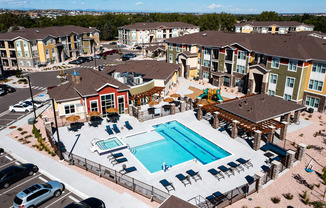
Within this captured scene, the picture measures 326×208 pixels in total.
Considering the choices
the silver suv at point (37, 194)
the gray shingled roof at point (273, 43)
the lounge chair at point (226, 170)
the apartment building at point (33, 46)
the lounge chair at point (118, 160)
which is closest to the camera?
the silver suv at point (37, 194)

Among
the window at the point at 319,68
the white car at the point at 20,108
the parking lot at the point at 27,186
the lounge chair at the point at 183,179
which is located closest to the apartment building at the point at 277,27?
the window at the point at 319,68

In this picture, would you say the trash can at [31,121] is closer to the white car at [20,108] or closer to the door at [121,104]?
the white car at [20,108]

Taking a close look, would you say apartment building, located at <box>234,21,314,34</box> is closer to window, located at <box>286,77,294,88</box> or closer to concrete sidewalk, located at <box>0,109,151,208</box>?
window, located at <box>286,77,294,88</box>

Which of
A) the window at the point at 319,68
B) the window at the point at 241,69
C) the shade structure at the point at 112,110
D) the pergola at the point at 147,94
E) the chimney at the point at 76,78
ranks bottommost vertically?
the shade structure at the point at 112,110

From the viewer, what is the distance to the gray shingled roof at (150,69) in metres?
49.6

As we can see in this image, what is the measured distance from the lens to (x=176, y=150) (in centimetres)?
3173

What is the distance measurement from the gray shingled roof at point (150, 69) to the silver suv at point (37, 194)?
29808mm

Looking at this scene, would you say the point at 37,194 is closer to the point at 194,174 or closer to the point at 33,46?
the point at 194,174

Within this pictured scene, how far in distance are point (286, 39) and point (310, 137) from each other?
24.1 m

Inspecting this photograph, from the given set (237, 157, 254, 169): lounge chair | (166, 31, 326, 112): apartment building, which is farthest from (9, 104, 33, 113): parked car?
(166, 31, 326, 112): apartment building

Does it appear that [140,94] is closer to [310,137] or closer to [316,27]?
[310,137]

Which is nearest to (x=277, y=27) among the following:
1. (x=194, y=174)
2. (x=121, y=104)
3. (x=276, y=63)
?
(x=276, y=63)

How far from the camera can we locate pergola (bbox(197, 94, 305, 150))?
103ft

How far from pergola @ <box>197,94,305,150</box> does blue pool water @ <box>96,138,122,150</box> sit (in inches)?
526
